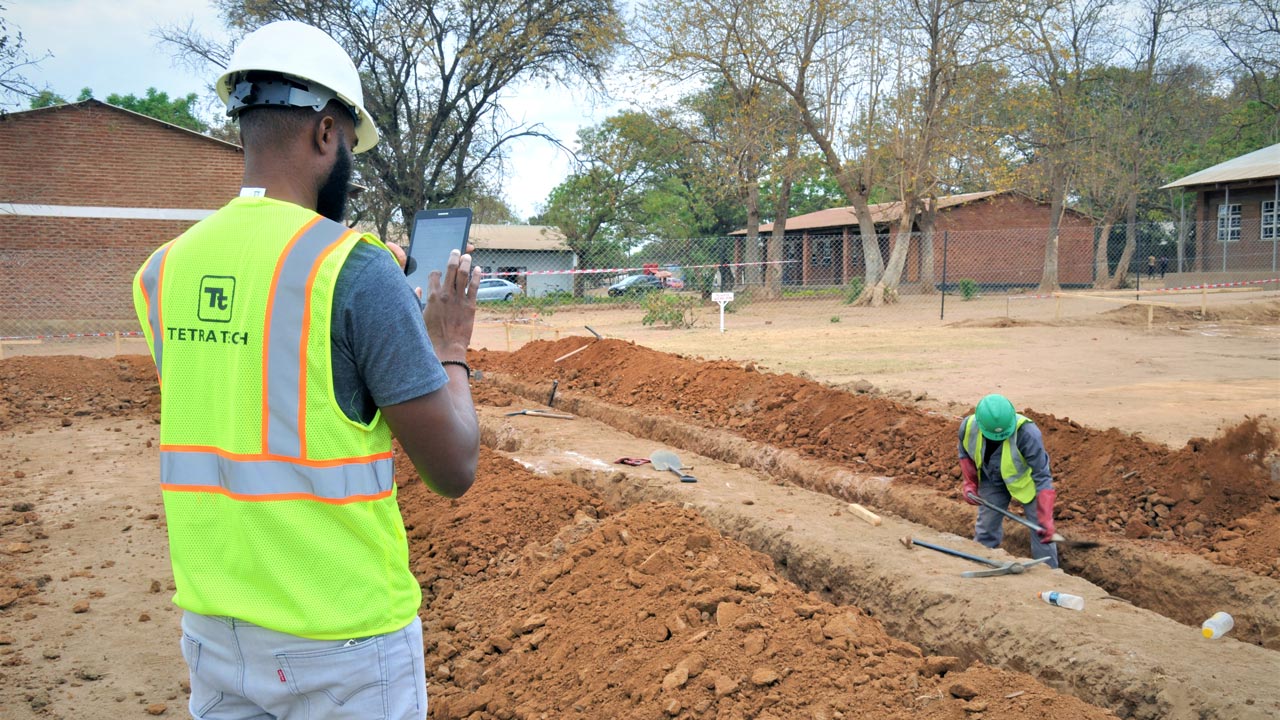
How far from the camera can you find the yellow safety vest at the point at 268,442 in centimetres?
150

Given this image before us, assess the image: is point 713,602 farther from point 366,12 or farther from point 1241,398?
point 366,12

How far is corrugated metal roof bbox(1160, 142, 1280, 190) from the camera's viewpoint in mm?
29562

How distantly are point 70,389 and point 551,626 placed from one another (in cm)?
1094

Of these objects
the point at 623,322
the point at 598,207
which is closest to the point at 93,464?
the point at 623,322

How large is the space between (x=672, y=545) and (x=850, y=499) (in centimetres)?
354

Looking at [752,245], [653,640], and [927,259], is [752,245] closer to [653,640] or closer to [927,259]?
[927,259]

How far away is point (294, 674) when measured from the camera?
153 centimetres

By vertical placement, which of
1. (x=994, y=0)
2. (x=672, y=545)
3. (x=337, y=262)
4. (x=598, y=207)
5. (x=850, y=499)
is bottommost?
(x=850, y=499)

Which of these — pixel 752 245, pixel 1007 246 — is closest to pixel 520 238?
pixel 752 245

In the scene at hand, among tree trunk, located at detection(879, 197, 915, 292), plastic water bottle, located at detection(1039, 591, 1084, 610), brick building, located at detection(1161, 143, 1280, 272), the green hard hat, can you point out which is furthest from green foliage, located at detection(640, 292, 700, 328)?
plastic water bottle, located at detection(1039, 591, 1084, 610)

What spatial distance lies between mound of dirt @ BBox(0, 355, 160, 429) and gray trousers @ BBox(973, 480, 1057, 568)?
10.4 metres

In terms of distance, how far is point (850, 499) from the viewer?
7.67 meters

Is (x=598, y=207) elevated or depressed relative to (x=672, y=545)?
elevated

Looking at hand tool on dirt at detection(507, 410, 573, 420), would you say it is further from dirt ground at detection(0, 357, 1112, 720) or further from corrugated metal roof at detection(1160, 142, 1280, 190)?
corrugated metal roof at detection(1160, 142, 1280, 190)
